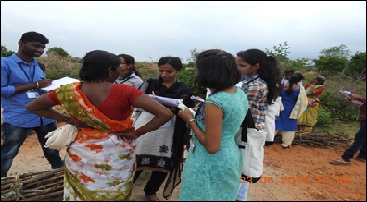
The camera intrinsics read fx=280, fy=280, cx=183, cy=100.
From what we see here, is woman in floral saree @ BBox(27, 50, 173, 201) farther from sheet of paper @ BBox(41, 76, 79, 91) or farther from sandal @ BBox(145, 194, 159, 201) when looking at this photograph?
sandal @ BBox(145, 194, 159, 201)

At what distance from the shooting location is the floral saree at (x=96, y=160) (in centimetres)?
189

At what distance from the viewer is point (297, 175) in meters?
4.16

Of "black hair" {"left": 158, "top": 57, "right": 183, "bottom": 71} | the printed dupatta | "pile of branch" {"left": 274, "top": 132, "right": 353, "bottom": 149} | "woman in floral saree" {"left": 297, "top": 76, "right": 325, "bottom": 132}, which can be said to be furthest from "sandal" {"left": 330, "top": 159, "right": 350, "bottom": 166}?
the printed dupatta

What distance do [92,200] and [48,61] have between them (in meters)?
13.8

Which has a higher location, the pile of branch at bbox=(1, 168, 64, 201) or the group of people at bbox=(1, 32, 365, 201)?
the group of people at bbox=(1, 32, 365, 201)

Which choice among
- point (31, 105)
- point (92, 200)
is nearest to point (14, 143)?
point (31, 105)

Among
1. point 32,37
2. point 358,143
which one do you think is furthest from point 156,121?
point 358,143

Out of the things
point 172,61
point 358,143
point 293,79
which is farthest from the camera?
point 293,79

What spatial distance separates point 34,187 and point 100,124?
158 centimetres

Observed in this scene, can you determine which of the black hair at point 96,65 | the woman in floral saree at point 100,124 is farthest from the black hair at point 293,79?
the black hair at point 96,65

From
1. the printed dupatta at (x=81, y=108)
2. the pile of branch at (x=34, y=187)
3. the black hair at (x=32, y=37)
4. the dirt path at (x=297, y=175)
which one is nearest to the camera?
the printed dupatta at (x=81, y=108)

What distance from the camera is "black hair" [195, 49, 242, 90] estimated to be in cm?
170

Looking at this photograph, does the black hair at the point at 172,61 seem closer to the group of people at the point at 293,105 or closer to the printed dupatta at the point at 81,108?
the printed dupatta at the point at 81,108

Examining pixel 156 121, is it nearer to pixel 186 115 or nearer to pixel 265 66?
pixel 186 115
